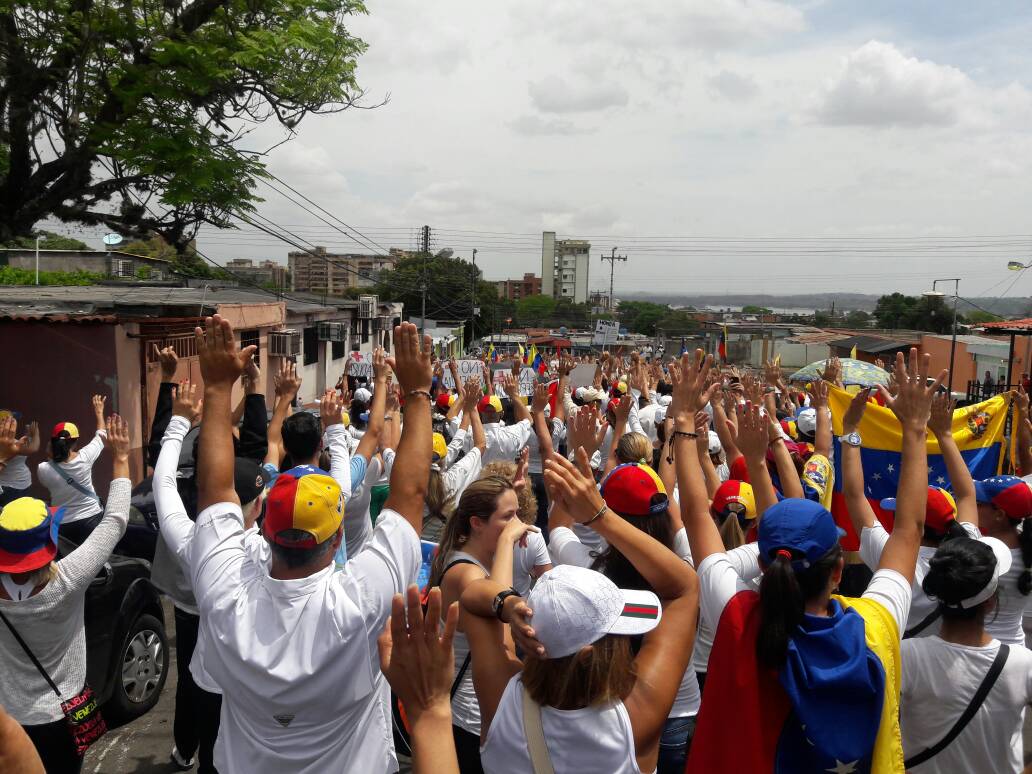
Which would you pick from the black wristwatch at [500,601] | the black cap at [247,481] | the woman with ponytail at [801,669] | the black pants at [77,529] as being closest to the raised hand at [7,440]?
the black pants at [77,529]

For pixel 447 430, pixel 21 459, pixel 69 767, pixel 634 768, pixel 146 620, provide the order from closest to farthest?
pixel 634 768 < pixel 69 767 < pixel 146 620 < pixel 21 459 < pixel 447 430

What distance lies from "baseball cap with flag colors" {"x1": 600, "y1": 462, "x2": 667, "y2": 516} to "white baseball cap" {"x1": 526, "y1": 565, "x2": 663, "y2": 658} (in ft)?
3.37

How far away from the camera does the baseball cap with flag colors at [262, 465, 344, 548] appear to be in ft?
7.63

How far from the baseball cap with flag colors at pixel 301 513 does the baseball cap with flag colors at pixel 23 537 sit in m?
1.54

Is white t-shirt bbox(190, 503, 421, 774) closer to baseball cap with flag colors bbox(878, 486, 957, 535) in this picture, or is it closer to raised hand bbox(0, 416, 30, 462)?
baseball cap with flag colors bbox(878, 486, 957, 535)

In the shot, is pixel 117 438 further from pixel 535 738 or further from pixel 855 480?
pixel 855 480

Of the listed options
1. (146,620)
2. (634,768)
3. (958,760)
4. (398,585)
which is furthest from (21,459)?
(958,760)

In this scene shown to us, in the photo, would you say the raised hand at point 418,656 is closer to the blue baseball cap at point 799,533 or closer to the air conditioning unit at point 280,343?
the blue baseball cap at point 799,533

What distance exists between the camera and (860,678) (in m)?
2.17

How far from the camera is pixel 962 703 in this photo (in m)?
2.80

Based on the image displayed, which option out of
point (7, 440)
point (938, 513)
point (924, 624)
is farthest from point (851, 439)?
point (7, 440)

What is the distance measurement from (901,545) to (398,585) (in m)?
1.77

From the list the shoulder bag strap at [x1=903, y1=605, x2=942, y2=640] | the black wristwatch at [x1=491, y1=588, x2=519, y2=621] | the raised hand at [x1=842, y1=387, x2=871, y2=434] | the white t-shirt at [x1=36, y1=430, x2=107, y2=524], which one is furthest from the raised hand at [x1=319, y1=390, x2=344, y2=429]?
the shoulder bag strap at [x1=903, y1=605, x2=942, y2=640]

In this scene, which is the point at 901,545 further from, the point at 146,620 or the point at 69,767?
the point at 146,620
